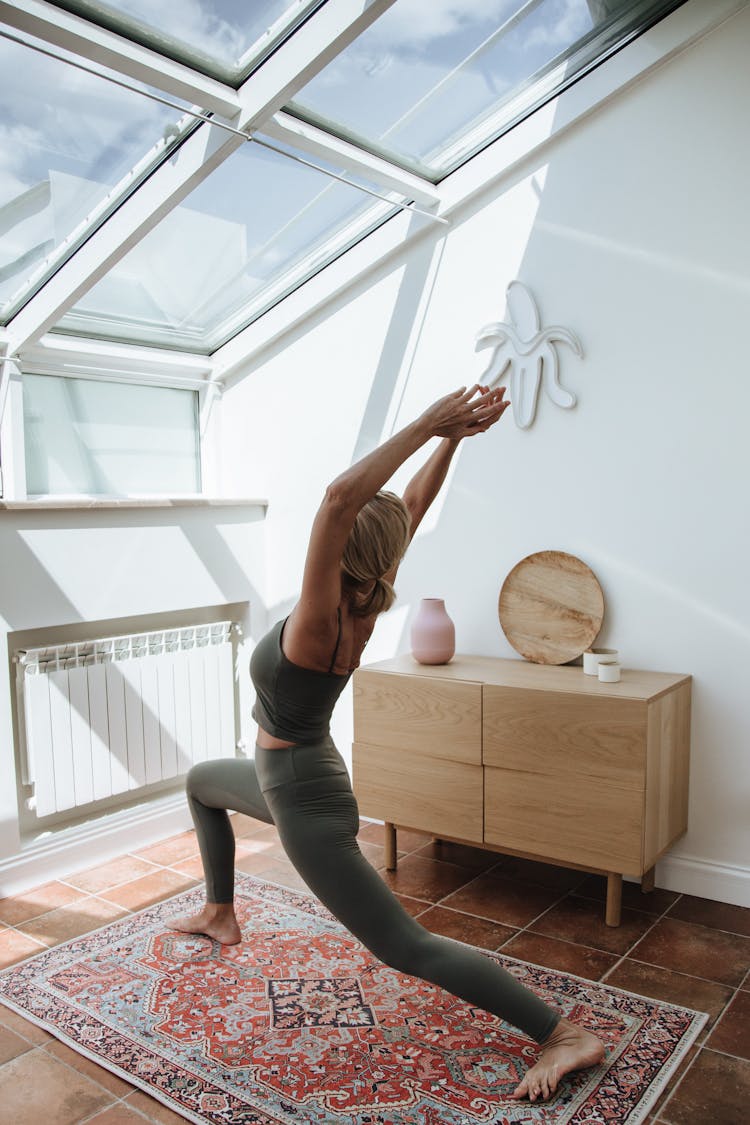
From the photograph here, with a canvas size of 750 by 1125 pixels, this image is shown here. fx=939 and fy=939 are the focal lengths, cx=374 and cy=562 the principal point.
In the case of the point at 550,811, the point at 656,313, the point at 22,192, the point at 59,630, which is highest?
the point at 22,192

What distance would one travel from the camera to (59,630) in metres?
3.45

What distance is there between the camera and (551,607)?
3.25m

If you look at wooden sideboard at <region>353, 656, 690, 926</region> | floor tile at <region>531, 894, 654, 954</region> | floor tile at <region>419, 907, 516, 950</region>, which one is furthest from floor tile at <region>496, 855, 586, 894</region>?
floor tile at <region>419, 907, 516, 950</region>

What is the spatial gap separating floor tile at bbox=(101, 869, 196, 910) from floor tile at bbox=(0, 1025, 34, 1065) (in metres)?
0.74

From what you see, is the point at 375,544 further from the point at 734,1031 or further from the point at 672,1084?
the point at 734,1031

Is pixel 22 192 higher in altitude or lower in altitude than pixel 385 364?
higher

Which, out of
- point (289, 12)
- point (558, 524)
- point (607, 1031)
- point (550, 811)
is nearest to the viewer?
point (607, 1031)

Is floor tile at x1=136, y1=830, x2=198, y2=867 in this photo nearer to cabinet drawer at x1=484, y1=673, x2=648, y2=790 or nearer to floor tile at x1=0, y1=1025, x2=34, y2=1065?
floor tile at x1=0, y1=1025, x2=34, y2=1065

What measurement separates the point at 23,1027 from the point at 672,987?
1.65m

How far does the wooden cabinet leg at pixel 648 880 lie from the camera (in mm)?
3035

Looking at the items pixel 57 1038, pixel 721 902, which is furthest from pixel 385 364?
pixel 57 1038

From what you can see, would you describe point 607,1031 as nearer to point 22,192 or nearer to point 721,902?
point 721,902

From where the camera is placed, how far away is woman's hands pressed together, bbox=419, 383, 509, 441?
1.94m

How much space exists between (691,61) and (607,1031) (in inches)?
109
